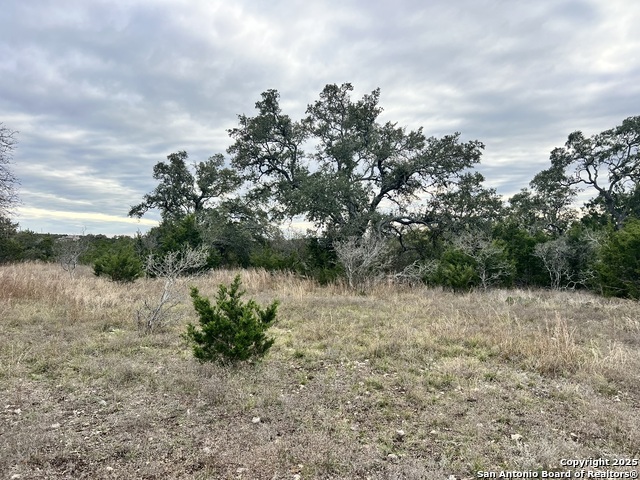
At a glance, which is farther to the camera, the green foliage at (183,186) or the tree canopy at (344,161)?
the green foliage at (183,186)

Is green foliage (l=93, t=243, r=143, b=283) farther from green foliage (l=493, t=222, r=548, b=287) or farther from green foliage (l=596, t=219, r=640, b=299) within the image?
green foliage (l=596, t=219, r=640, b=299)

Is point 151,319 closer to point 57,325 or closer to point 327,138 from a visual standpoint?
point 57,325

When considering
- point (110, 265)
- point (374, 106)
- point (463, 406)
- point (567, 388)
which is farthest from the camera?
point (374, 106)

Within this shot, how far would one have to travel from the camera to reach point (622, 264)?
10609 mm

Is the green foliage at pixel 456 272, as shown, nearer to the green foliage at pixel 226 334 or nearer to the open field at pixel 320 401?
the open field at pixel 320 401

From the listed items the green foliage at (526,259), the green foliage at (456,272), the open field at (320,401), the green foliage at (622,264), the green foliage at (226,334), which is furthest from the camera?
the green foliage at (526,259)

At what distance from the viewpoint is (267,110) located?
1550 centimetres

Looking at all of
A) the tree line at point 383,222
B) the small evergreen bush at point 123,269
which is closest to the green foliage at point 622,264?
the tree line at point 383,222

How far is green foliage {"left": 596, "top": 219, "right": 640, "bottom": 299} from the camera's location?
33.5ft

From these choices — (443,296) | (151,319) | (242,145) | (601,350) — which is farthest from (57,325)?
(242,145)

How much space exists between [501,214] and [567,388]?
448 inches

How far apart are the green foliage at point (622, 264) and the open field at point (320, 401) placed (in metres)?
5.65

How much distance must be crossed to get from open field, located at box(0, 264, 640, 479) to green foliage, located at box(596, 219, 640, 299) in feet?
18.5

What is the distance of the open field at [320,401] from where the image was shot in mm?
2475
